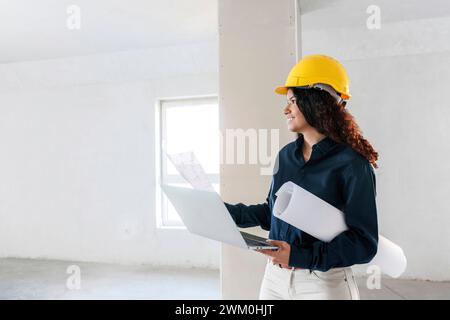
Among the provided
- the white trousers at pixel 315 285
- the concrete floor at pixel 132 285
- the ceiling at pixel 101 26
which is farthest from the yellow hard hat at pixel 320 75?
the concrete floor at pixel 132 285

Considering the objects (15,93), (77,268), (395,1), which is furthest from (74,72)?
(395,1)

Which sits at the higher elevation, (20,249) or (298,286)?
(298,286)

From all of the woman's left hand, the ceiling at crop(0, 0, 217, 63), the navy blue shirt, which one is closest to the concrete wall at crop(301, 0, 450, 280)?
the ceiling at crop(0, 0, 217, 63)

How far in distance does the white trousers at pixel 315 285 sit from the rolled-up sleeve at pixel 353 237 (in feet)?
0.35

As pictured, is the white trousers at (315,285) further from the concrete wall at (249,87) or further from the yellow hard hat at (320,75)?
the concrete wall at (249,87)

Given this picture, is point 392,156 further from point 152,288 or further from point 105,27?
point 105,27

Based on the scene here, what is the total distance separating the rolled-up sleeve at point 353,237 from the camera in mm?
1021

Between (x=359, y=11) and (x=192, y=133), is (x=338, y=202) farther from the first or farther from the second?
(x=192, y=133)

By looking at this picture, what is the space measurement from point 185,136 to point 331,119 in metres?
3.80

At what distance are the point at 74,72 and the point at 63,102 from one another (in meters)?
0.46

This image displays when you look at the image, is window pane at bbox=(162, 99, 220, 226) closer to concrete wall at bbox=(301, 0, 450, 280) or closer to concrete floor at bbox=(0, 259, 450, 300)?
concrete floor at bbox=(0, 259, 450, 300)

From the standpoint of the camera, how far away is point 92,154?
511cm

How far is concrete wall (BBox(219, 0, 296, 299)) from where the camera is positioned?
250cm

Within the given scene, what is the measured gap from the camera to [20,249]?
5.49 meters
